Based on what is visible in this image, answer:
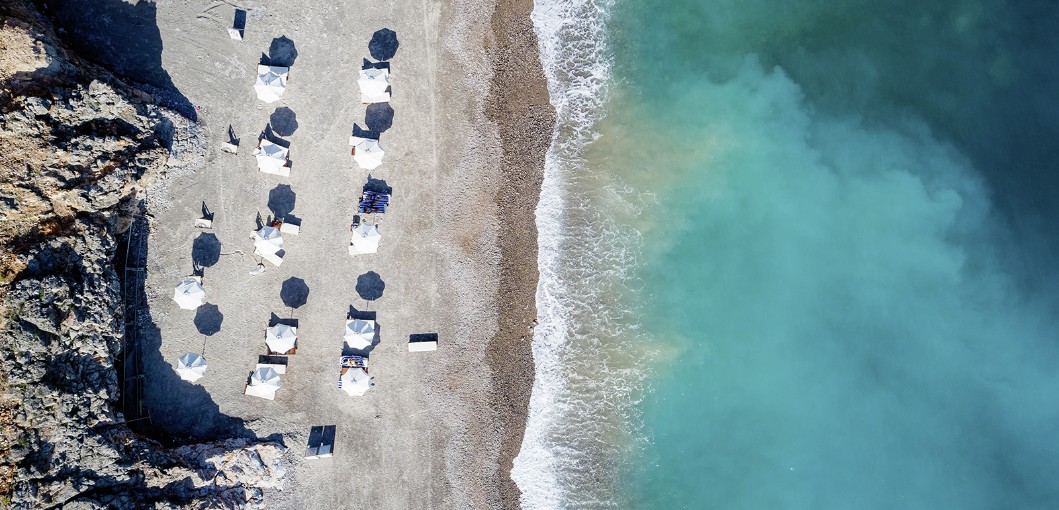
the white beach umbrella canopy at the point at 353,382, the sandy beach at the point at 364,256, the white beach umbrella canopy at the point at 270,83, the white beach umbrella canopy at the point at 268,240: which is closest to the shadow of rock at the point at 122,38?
the sandy beach at the point at 364,256

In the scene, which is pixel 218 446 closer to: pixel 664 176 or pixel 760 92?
pixel 664 176

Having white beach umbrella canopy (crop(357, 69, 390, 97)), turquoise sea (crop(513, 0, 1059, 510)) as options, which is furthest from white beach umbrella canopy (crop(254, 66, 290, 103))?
turquoise sea (crop(513, 0, 1059, 510))

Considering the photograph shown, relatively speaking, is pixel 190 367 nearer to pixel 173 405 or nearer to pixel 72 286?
pixel 173 405

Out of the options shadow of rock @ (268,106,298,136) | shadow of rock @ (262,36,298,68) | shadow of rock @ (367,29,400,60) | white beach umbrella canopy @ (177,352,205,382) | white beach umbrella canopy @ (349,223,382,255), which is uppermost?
shadow of rock @ (367,29,400,60)

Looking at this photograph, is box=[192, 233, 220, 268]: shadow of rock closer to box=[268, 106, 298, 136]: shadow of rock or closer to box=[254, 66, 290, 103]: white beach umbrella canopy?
box=[268, 106, 298, 136]: shadow of rock

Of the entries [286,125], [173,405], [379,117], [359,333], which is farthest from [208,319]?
[379,117]

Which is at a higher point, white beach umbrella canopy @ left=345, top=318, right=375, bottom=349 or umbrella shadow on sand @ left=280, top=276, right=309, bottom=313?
umbrella shadow on sand @ left=280, top=276, right=309, bottom=313

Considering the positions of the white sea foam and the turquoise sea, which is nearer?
the white sea foam

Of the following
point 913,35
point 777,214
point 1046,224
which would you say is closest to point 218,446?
point 777,214
